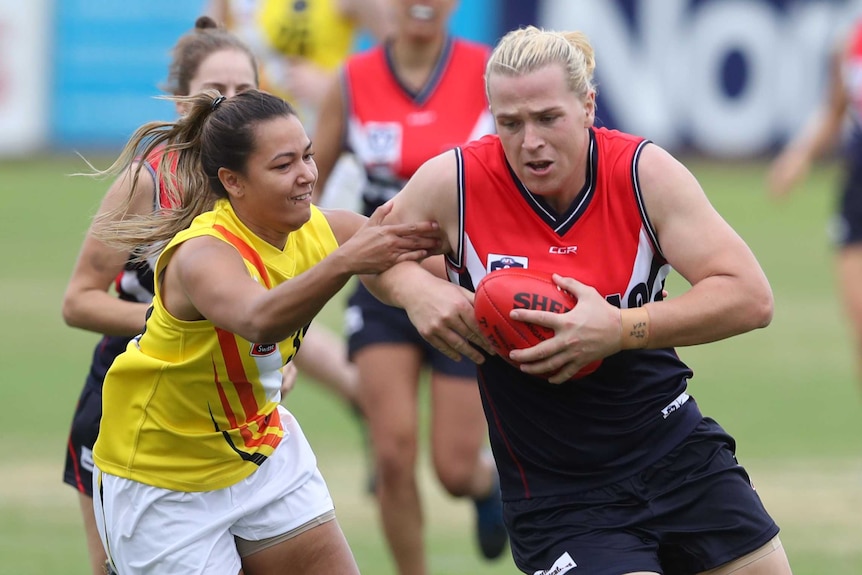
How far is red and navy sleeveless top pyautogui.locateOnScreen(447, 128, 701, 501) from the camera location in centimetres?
386

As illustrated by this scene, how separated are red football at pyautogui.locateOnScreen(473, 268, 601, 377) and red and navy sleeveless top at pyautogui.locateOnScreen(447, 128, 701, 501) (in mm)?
143

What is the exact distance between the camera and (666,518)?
3.90m

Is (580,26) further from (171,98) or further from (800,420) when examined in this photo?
(171,98)

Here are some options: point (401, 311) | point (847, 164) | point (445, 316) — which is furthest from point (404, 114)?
point (847, 164)

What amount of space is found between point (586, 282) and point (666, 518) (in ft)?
2.22

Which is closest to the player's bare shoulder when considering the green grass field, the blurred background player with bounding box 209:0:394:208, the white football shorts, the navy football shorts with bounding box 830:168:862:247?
the white football shorts

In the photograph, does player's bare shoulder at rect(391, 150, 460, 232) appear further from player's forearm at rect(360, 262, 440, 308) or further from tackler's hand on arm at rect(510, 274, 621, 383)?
tackler's hand on arm at rect(510, 274, 621, 383)

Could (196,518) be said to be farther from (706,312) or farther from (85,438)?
(706,312)

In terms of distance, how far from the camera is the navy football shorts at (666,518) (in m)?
3.86

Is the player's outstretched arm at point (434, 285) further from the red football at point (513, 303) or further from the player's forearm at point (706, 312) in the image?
the player's forearm at point (706, 312)

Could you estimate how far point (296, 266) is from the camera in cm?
397

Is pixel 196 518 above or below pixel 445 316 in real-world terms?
below

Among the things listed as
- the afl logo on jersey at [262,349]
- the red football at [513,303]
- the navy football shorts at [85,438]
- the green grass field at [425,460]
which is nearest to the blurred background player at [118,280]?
the navy football shorts at [85,438]

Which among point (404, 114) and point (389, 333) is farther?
point (404, 114)
